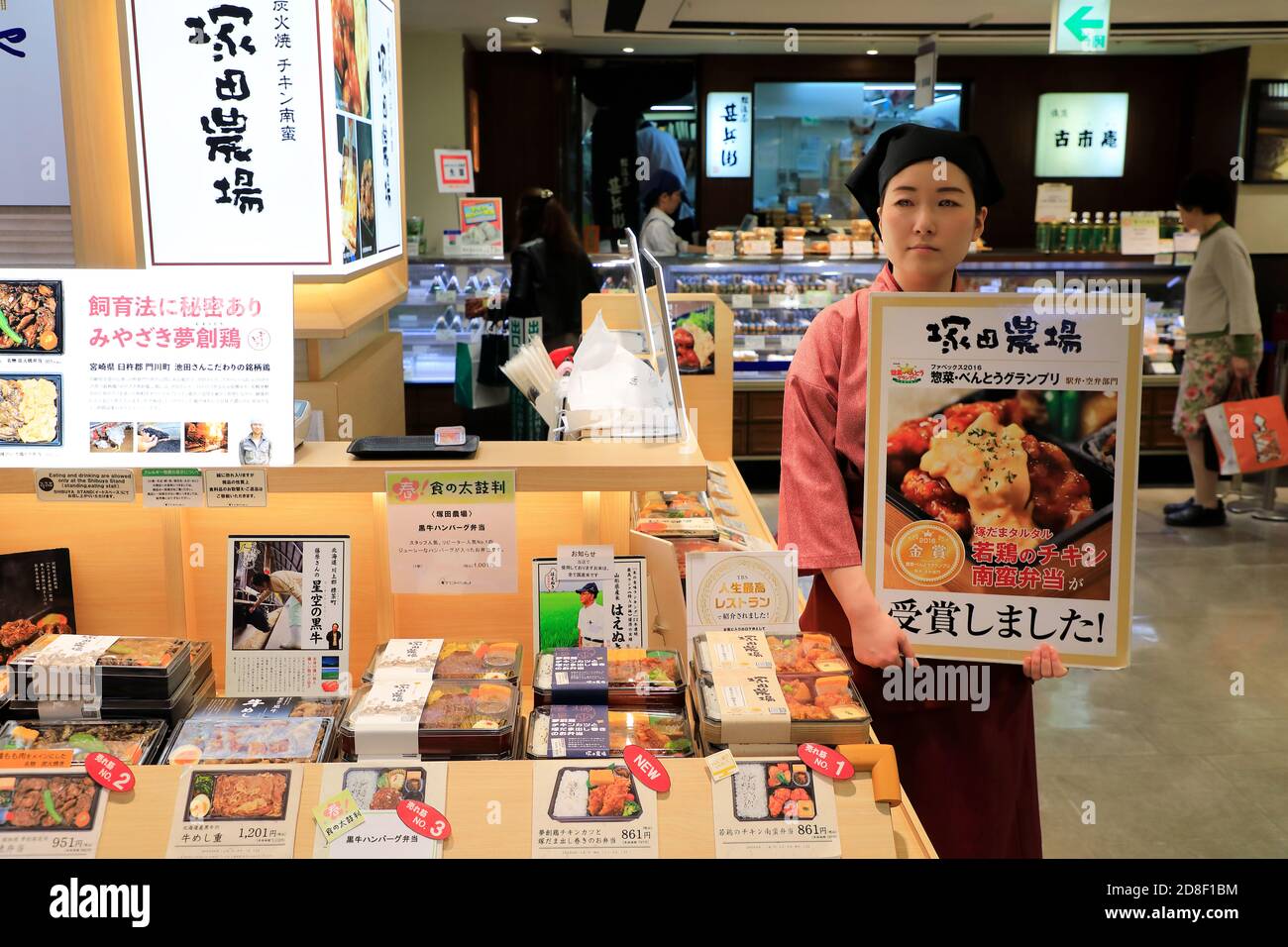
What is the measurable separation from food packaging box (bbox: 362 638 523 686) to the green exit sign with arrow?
230 inches

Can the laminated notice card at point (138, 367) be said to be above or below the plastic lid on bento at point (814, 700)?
above

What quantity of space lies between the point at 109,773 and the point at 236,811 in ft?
0.61

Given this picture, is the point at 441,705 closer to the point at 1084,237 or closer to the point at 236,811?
the point at 236,811

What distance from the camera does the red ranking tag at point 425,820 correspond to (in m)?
1.52

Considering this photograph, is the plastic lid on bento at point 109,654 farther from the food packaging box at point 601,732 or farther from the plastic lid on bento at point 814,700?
the plastic lid on bento at point 814,700

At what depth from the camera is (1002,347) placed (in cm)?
165

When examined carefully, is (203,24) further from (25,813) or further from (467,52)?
(467,52)

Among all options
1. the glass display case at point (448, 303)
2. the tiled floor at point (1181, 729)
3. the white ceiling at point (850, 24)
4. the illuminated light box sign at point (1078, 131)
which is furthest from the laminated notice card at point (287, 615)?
the illuminated light box sign at point (1078, 131)

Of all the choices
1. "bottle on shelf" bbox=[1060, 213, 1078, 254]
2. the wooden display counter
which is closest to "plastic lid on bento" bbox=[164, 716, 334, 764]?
the wooden display counter

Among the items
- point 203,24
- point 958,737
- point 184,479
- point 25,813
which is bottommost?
point 958,737

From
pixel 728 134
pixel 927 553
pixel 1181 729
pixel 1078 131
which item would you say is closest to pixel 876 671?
pixel 927 553

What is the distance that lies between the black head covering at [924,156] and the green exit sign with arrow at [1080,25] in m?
5.06
